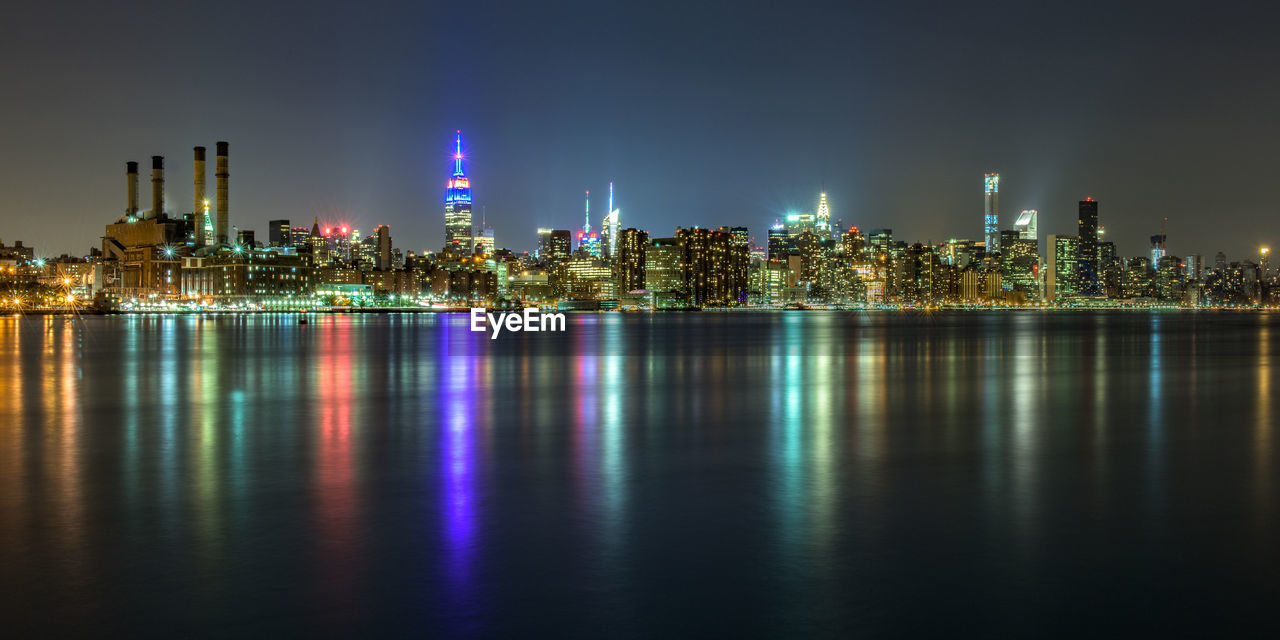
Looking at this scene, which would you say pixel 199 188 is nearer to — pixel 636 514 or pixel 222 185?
pixel 222 185

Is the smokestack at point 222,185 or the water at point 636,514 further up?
the smokestack at point 222,185

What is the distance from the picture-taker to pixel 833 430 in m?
20.9

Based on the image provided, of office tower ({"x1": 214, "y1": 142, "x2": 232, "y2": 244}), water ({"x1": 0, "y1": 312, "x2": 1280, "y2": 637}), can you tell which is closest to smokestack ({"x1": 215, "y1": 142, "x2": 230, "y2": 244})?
office tower ({"x1": 214, "y1": 142, "x2": 232, "y2": 244})

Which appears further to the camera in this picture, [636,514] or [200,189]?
[200,189]

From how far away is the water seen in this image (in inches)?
330

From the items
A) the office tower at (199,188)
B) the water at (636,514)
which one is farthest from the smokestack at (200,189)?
the water at (636,514)

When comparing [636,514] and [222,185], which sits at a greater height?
[222,185]

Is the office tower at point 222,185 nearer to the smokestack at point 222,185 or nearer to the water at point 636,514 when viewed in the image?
the smokestack at point 222,185

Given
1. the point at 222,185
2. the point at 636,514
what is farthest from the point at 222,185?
the point at 636,514

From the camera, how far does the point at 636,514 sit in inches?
486

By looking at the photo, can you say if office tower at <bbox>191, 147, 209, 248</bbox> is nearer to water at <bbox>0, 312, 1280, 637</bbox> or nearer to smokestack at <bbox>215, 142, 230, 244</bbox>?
smokestack at <bbox>215, 142, 230, 244</bbox>

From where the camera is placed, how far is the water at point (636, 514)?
330 inches

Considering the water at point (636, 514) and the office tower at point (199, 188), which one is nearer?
the water at point (636, 514)

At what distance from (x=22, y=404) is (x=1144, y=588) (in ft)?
89.0
